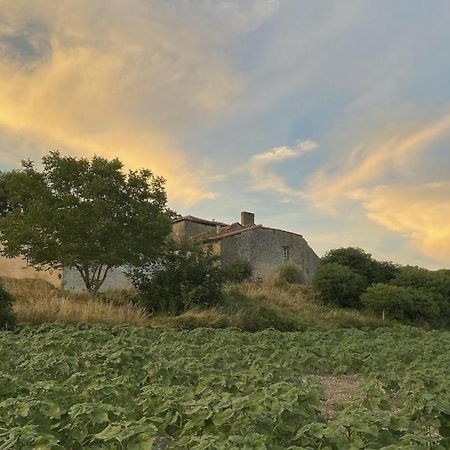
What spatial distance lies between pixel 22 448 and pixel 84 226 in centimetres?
1593

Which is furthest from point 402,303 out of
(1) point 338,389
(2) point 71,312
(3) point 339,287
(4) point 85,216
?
(1) point 338,389

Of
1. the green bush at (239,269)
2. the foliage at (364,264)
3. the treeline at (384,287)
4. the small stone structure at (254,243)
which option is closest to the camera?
the treeline at (384,287)

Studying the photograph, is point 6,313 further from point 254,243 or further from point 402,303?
point 254,243

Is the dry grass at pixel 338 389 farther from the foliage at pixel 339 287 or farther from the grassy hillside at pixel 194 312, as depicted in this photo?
the foliage at pixel 339 287

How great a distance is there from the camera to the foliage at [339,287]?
27812 millimetres

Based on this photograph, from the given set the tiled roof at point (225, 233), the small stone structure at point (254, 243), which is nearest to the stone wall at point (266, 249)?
the small stone structure at point (254, 243)

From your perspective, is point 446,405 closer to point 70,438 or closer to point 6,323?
point 70,438

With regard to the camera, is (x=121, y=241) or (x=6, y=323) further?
(x=121, y=241)

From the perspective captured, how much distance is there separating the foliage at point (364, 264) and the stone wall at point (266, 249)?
464 centimetres

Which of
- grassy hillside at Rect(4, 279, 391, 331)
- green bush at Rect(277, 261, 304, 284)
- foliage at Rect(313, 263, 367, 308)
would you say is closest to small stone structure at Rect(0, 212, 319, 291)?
green bush at Rect(277, 261, 304, 284)

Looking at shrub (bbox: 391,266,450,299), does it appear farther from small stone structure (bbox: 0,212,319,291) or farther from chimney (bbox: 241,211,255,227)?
chimney (bbox: 241,211,255,227)

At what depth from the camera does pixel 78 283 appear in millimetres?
26484

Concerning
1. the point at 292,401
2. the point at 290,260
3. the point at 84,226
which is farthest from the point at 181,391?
the point at 290,260

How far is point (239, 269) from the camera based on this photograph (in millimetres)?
33312
